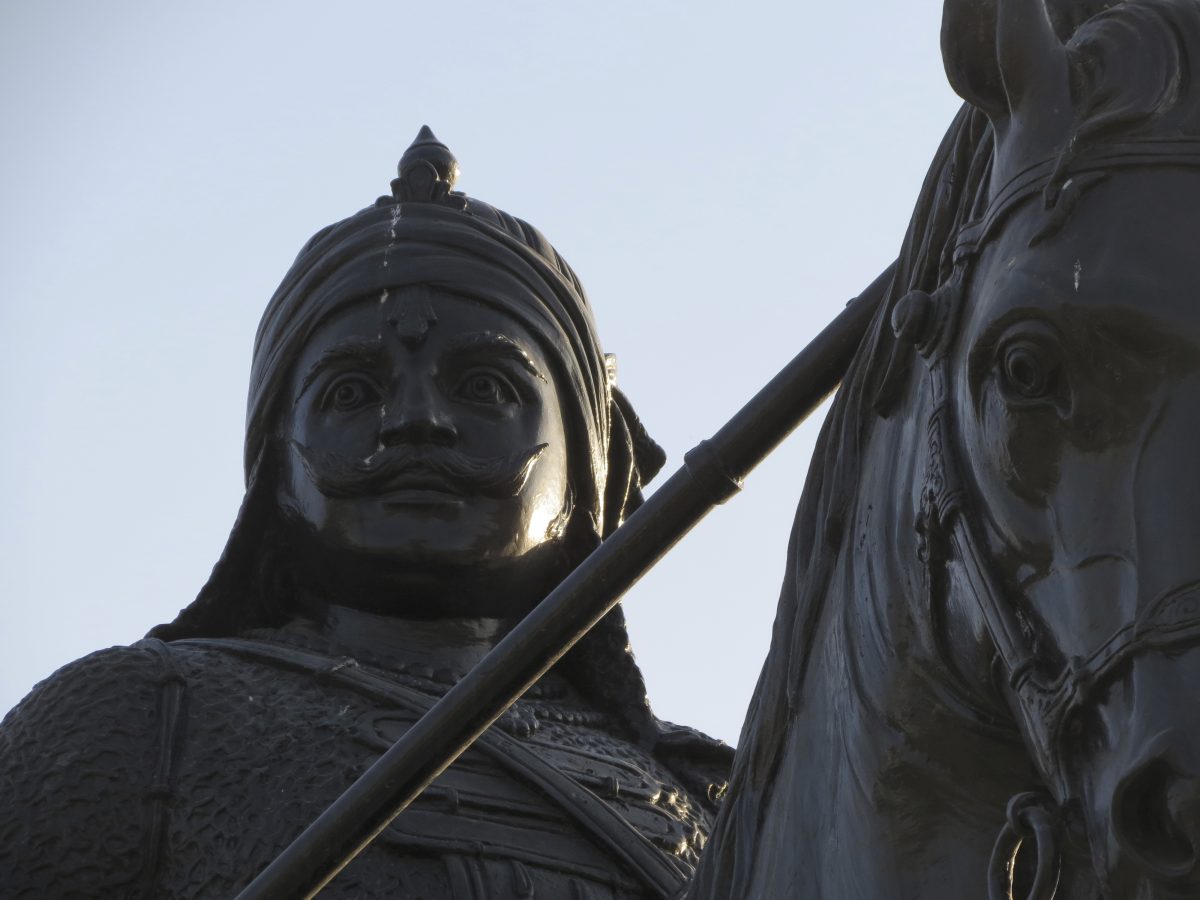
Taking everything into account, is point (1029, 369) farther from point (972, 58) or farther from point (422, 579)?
point (422, 579)

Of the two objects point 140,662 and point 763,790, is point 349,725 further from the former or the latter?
point 763,790

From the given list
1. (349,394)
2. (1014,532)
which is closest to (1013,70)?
(1014,532)

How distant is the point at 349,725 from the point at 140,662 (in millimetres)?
601

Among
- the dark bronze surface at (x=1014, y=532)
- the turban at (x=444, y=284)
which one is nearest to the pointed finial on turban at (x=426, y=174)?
the turban at (x=444, y=284)

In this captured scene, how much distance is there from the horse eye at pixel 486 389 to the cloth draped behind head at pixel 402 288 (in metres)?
0.23

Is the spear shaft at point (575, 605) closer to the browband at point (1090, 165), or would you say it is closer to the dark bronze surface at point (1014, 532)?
the dark bronze surface at point (1014, 532)

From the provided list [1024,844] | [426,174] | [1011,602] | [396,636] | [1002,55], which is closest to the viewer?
[1011,602]

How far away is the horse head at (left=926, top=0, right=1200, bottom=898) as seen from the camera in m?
3.56

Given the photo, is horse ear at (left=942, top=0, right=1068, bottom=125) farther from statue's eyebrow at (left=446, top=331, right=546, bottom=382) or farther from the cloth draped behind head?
the cloth draped behind head

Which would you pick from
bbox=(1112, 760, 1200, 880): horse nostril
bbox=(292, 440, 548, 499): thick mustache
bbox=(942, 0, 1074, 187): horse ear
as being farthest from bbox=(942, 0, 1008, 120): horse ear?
bbox=(292, 440, 548, 499): thick mustache

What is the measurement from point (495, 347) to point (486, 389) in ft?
0.39

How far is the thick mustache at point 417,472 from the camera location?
7.57 metres

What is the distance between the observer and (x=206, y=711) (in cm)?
707

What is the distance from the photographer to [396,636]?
7.68 m
